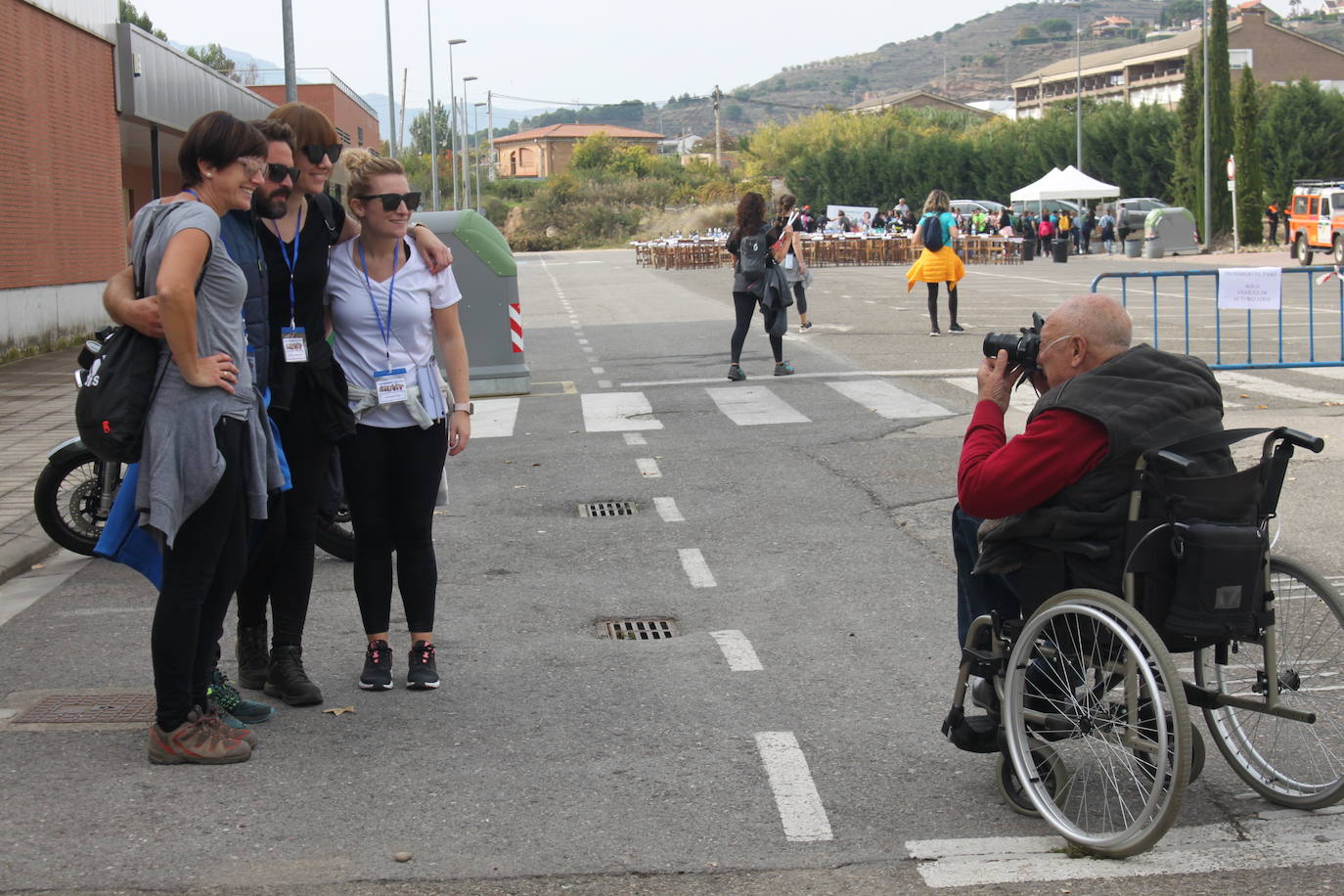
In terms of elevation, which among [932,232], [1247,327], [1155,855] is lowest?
[1155,855]

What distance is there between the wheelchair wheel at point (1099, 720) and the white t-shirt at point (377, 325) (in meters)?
2.33

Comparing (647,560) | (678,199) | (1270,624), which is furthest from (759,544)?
(678,199)

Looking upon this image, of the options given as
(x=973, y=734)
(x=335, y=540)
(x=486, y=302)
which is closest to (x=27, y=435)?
(x=486, y=302)

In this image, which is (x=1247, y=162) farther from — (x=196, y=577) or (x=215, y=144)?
(x=196, y=577)

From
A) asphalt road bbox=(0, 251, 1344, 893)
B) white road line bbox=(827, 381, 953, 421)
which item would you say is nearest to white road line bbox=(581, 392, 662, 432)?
asphalt road bbox=(0, 251, 1344, 893)

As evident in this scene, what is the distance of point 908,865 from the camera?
12.3 feet

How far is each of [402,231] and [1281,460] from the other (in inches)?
114

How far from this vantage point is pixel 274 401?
4.94m

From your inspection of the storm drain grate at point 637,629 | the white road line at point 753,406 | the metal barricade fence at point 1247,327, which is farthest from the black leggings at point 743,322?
the storm drain grate at point 637,629

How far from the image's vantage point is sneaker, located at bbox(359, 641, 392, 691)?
5.36 meters

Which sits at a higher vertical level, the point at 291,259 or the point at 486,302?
the point at 291,259

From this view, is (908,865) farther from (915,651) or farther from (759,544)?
(759,544)

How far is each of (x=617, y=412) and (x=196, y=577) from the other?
8.58 metres

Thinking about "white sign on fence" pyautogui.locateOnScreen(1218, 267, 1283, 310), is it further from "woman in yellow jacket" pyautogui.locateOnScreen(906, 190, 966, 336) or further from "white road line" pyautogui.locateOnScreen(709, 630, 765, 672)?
"white road line" pyautogui.locateOnScreen(709, 630, 765, 672)
